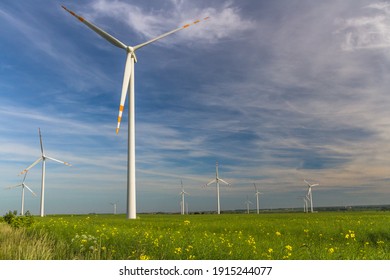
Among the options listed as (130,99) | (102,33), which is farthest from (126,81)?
(102,33)

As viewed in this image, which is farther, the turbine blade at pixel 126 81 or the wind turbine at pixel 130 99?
the wind turbine at pixel 130 99

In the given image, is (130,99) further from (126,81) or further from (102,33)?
(102,33)

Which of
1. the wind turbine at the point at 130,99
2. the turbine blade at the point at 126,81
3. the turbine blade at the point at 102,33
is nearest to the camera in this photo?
the turbine blade at the point at 126,81

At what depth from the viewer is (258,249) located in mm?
14172

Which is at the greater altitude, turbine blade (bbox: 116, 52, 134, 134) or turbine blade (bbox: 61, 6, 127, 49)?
turbine blade (bbox: 61, 6, 127, 49)

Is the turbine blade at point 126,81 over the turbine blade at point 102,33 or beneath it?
beneath

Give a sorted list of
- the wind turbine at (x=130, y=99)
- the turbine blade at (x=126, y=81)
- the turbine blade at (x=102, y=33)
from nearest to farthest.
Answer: the turbine blade at (x=126, y=81) < the wind turbine at (x=130, y=99) < the turbine blade at (x=102, y=33)

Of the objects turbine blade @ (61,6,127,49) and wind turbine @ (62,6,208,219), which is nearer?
wind turbine @ (62,6,208,219)

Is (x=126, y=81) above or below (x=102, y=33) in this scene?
below

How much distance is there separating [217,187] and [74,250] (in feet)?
274

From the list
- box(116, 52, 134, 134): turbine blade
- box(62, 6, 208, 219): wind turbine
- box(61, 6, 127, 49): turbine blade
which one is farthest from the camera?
box(61, 6, 127, 49): turbine blade

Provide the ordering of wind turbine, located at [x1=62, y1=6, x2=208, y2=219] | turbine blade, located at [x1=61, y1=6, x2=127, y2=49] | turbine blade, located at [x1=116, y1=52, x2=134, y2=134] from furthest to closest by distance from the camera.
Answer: turbine blade, located at [x1=61, y1=6, x2=127, y2=49] → wind turbine, located at [x1=62, y1=6, x2=208, y2=219] → turbine blade, located at [x1=116, y1=52, x2=134, y2=134]

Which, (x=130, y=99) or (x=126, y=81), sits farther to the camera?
(x=130, y=99)
